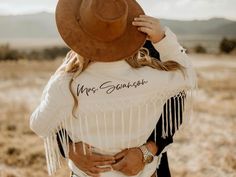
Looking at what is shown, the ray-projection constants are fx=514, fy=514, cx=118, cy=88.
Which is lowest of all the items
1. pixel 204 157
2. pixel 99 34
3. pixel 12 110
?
pixel 12 110

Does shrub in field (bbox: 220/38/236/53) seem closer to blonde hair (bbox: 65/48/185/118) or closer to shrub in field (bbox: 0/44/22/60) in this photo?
shrub in field (bbox: 0/44/22/60)

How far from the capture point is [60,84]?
200cm

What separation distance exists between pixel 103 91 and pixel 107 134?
188 millimetres

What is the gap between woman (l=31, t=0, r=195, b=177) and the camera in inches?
76.7

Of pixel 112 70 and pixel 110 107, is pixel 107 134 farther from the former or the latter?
pixel 112 70

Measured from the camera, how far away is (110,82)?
6.57ft

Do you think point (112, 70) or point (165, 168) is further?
point (165, 168)

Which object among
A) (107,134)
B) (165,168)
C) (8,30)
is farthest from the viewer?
(8,30)

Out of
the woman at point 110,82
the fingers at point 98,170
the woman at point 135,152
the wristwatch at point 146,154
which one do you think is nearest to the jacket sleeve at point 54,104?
the woman at point 110,82

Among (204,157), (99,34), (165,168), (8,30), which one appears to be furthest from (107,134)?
(8,30)

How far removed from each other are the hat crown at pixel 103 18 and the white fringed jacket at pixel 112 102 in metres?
0.12

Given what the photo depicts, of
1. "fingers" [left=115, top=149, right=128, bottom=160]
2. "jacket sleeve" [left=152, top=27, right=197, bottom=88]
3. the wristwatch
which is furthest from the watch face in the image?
"jacket sleeve" [left=152, top=27, right=197, bottom=88]

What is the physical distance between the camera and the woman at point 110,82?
6.39ft

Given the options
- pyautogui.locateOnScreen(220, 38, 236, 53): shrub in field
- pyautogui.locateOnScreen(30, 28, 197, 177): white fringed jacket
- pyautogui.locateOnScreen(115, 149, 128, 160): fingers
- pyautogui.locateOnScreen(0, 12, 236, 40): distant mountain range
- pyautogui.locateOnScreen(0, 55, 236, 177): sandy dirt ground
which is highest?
pyautogui.locateOnScreen(30, 28, 197, 177): white fringed jacket
